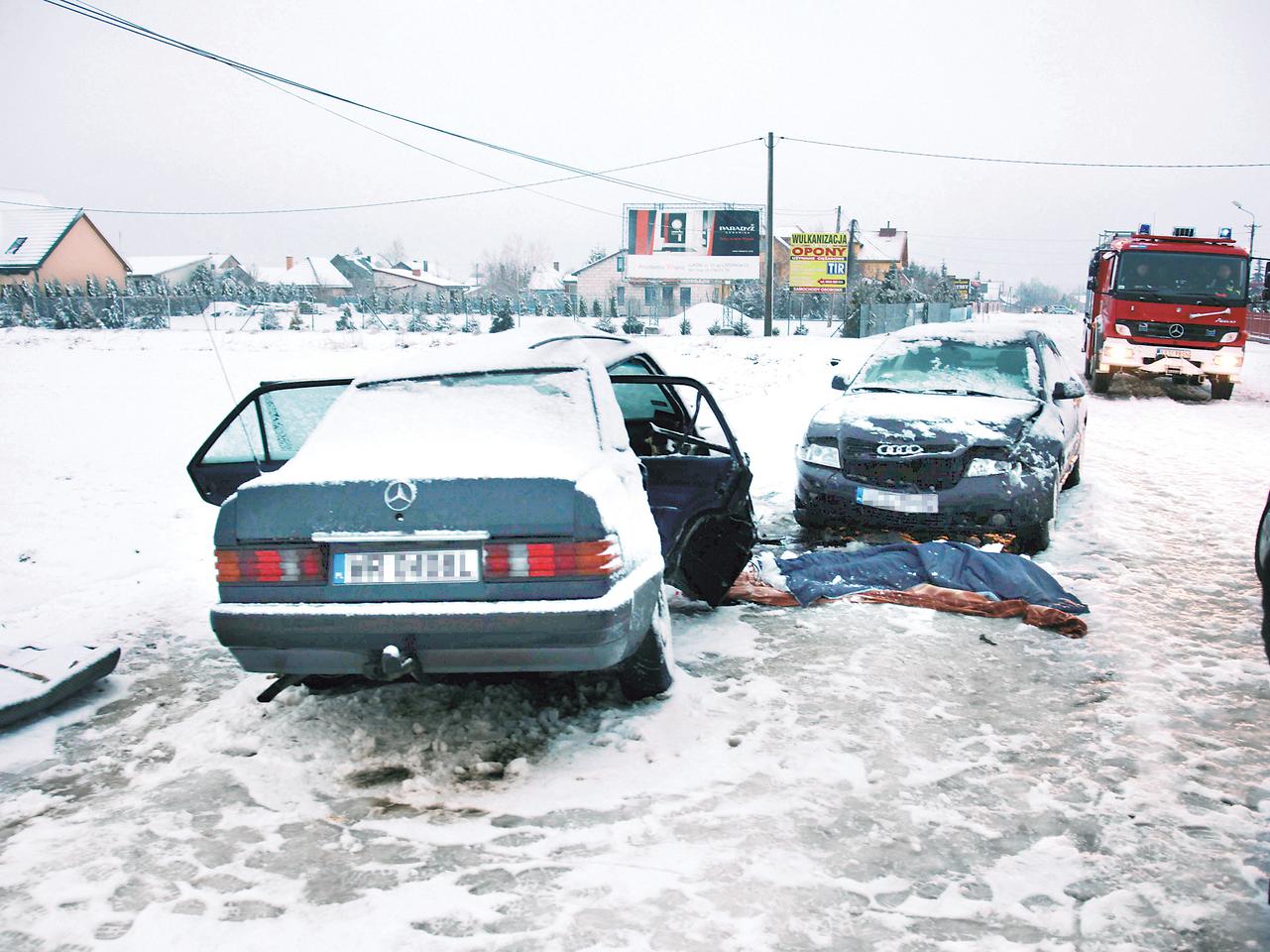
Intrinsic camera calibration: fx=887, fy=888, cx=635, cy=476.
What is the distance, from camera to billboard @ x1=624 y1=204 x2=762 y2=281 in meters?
50.2

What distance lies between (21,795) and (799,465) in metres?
5.00

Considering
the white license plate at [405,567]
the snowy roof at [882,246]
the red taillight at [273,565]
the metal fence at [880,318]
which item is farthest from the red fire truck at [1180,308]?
the snowy roof at [882,246]

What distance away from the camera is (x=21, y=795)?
10.7 ft

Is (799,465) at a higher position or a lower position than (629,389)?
lower

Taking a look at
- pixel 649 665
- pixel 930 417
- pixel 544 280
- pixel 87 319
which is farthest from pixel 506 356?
pixel 544 280

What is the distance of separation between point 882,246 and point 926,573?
86918mm

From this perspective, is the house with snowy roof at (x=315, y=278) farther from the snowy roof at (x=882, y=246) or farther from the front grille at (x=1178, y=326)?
the front grille at (x=1178, y=326)

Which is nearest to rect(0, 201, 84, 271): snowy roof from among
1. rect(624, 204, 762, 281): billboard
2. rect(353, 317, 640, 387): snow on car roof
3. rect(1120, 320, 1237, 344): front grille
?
rect(624, 204, 762, 281): billboard

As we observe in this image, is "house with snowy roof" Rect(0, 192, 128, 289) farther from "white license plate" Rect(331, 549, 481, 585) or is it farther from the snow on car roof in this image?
"white license plate" Rect(331, 549, 481, 585)

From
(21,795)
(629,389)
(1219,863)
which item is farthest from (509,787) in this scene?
(629,389)

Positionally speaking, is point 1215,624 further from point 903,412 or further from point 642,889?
point 642,889

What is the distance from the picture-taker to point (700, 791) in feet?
10.5

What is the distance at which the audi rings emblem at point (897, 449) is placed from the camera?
20.0 feet

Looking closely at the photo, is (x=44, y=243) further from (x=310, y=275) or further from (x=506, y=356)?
(x=506, y=356)
